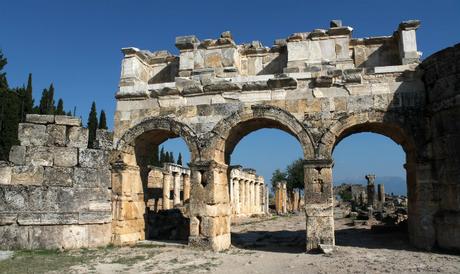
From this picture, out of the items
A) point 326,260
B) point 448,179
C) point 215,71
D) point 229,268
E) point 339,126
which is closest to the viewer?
point 229,268

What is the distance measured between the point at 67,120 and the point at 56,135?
470 mm

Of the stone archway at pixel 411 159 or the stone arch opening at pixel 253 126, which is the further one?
the stone arch opening at pixel 253 126

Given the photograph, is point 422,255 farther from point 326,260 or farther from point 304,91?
point 304,91

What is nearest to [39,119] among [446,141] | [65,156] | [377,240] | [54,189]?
[65,156]

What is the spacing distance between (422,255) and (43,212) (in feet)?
28.0

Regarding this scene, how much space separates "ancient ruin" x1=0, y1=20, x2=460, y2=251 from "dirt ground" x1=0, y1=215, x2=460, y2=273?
55 centimetres

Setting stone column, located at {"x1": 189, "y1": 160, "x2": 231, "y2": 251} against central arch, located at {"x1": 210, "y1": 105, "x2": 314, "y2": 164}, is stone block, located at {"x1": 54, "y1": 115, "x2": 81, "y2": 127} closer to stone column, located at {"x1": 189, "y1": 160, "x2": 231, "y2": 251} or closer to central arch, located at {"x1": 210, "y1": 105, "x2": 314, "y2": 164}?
stone column, located at {"x1": 189, "y1": 160, "x2": 231, "y2": 251}

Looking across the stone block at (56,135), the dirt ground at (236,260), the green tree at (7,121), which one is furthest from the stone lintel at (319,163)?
the green tree at (7,121)

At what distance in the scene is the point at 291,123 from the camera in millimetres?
9648

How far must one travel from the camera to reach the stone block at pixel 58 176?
9.85 meters

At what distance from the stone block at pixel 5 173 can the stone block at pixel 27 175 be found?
8 centimetres

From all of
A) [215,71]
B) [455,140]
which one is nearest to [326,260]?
[455,140]

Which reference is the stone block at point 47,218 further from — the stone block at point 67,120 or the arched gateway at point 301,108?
the stone block at point 67,120

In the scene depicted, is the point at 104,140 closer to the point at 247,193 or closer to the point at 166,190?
the point at 166,190
